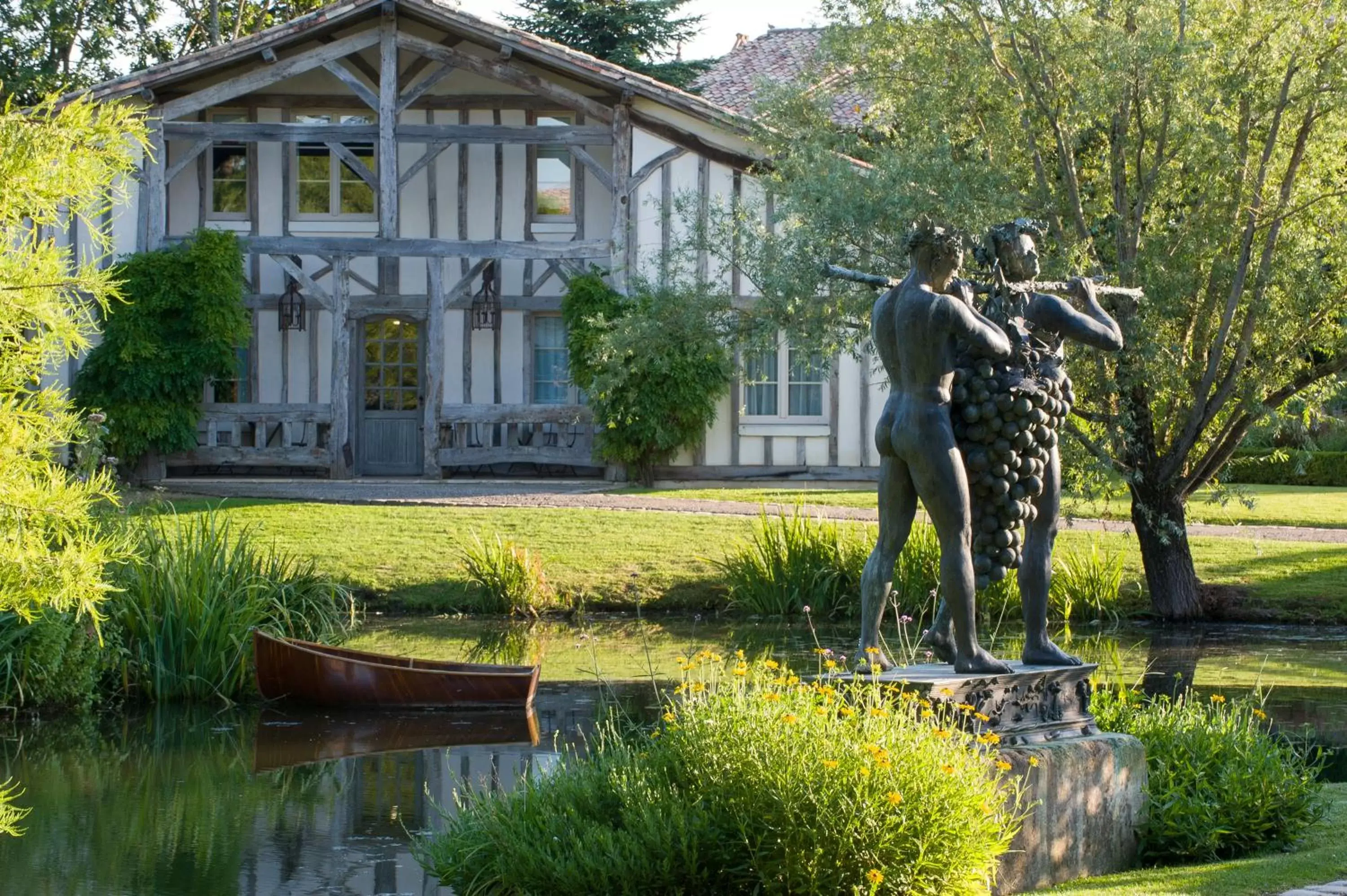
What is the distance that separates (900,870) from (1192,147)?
36.2 feet

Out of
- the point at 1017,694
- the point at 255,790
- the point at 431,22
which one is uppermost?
the point at 431,22

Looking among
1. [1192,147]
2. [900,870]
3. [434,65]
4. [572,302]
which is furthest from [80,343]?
[434,65]

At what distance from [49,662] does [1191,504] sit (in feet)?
51.5

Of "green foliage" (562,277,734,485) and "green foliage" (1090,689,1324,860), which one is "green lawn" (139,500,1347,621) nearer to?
"green foliage" (562,277,734,485)

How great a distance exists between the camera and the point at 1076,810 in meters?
7.29

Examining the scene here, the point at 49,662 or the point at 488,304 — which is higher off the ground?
the point at 488,304

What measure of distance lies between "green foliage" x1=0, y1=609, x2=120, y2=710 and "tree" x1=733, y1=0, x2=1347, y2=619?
7.83 meters

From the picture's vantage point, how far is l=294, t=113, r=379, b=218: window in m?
27.0

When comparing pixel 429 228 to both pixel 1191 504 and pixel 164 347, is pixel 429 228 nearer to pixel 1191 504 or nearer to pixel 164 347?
pixel 164 347

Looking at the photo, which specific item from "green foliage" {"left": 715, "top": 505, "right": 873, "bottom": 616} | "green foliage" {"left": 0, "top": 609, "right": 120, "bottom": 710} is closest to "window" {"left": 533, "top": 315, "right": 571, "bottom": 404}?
"green foliage" {"left": 715, "top": 505, "right": 873, "bottom": 616}

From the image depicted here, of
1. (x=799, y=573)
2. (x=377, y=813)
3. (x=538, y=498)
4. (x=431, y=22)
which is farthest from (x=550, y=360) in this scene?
(x=377, y=813)

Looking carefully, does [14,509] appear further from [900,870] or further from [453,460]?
[453,460]

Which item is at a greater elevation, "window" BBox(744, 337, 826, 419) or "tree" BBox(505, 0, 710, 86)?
"tree" BBox(505, 0, 710, 86)

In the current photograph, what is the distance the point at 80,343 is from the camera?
528cm
